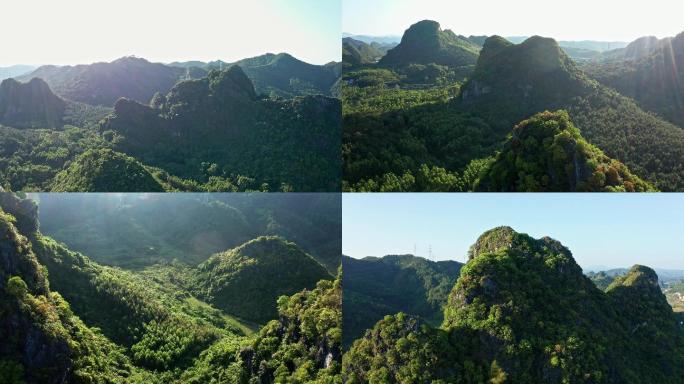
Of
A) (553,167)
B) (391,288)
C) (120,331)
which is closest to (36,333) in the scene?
(120,331)

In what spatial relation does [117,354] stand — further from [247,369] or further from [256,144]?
[256,144]

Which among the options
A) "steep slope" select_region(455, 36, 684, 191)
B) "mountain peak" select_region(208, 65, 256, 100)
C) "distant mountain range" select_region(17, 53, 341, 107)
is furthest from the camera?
"distant mountain range" select_region(17, 53, 341, 107)

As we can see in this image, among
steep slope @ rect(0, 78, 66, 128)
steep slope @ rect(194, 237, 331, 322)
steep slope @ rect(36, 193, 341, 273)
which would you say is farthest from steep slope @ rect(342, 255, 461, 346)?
steep slope @ rect(0, 78, 66, 128)

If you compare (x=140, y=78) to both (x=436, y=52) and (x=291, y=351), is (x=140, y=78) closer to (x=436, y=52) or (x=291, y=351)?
(x=436, y=52)

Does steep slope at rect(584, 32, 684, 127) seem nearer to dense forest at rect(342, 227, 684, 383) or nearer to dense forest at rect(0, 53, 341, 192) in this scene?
dense forest at rect(342, 227, 684, 383)

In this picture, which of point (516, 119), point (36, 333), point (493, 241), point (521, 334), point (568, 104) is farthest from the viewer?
point (493, 241)

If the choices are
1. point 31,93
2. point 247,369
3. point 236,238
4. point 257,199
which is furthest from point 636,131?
point 257,199

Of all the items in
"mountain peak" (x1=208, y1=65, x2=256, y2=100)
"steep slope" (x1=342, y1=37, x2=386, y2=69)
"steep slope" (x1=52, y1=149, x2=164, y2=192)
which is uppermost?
"steep slope" (x1=342, y1=37, x2=386, y2=69)
